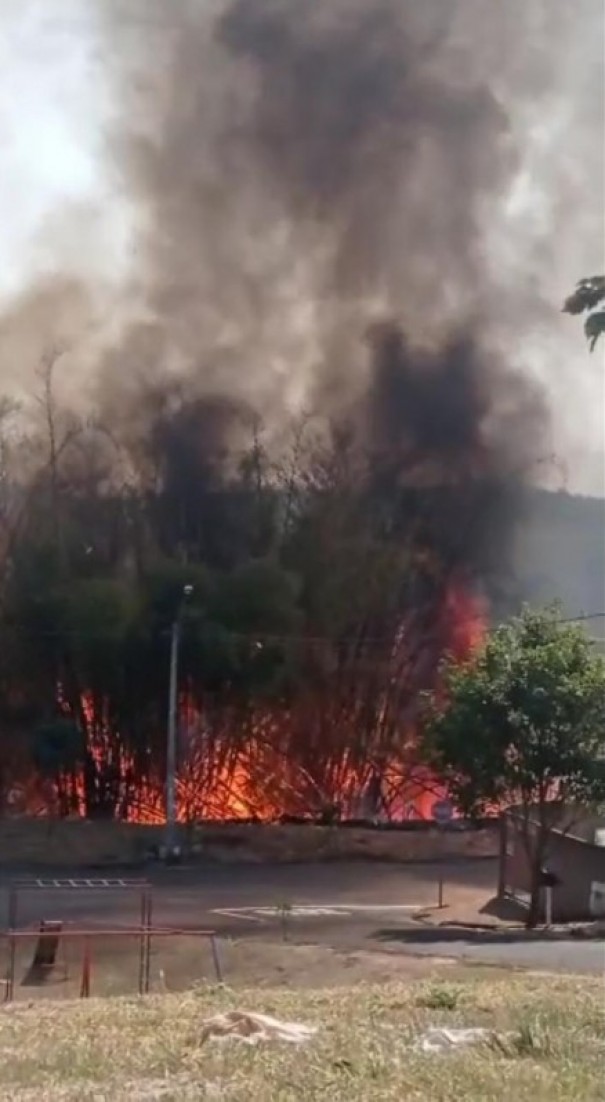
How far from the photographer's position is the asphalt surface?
19.8 m

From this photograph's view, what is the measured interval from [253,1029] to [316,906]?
17.0 meters

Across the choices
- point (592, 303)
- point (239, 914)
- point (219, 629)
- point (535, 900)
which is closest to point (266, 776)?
point (219, 629)

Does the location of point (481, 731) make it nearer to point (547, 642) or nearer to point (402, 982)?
point (547, 642)

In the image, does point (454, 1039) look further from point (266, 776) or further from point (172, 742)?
point (266, 776)

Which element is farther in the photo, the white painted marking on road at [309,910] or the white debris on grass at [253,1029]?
the white painted marking on road at [309,910]

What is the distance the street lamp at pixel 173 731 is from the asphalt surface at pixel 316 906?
1260mm

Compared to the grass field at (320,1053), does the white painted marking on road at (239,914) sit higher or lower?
lower

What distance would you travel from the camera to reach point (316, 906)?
26.9 m

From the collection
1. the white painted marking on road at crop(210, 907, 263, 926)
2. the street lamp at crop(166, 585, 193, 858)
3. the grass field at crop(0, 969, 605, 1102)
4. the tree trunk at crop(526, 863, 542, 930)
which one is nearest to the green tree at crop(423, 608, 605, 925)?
the tree trunk at crop(526, 863, 542, 930)

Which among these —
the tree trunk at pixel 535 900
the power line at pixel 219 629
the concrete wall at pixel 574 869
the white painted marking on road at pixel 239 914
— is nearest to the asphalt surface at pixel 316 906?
the white painted marking on road at pixel 239 914

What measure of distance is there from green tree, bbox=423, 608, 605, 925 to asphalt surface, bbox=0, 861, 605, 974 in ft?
8.71

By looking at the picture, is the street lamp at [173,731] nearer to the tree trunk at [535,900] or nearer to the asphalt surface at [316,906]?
the asphalt surface at [316,906]

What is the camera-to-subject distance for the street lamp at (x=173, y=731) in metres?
35.7

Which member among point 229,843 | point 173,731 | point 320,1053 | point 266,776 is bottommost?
point 229,843
